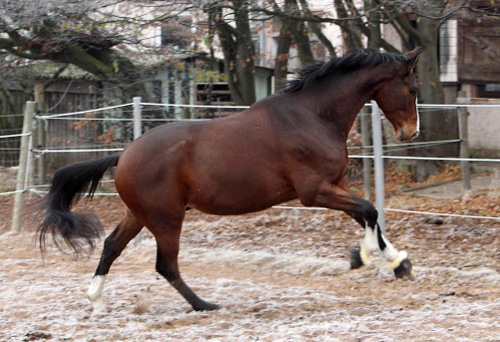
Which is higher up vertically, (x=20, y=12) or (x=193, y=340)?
(x=20, y=12)

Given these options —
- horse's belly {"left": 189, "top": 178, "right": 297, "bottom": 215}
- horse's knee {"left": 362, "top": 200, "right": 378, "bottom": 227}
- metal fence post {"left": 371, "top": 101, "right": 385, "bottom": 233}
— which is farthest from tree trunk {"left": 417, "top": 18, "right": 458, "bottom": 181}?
horse's belly {"left": 189, "top": 178, "right": 297, "bottom": 215}

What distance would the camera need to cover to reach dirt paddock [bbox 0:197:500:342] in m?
4.45

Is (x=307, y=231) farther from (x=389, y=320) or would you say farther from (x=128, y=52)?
(x=128, y=52)

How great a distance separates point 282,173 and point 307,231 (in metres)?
3.22

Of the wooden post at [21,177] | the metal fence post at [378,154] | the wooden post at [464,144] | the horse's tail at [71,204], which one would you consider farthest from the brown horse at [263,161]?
the wooden post at [21,177]

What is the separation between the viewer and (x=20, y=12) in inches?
359

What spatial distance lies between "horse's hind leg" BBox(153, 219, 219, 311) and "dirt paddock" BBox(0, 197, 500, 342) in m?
0.10

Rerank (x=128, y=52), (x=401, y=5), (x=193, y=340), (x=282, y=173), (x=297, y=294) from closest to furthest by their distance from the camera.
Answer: (x=193, y=340)
(x=282, y=173)
(x=297, y=294)
(x=401, y=5)
(x=128, y=52)

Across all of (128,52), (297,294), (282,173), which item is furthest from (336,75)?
(128,52)

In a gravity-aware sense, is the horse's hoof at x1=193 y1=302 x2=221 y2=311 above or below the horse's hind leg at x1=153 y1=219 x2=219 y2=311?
below

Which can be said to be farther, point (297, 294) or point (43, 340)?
point (297, 294)

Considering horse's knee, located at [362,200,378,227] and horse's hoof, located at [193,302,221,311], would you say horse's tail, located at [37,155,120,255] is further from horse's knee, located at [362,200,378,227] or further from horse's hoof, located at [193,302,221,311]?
horse's knee, located at [362,200,378,227]

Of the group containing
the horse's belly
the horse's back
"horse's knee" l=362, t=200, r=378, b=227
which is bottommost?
"horse's knee" l=362, t=200, r=378, b=227

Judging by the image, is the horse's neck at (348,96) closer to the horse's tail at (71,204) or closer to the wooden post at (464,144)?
the horse's tail at (71,204)
